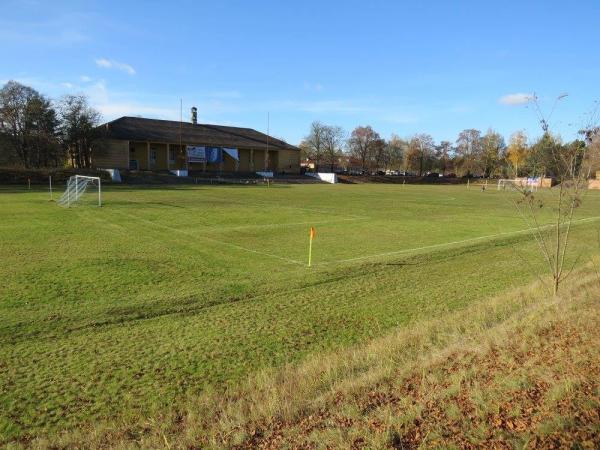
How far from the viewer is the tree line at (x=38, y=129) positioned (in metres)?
53.6

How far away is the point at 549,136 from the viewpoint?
805 cm

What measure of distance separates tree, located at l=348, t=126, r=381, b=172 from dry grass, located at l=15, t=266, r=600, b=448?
106 m

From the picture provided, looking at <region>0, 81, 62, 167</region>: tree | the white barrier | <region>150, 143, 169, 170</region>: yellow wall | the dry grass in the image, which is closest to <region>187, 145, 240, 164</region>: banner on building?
<region>150, 143, 169, 170</region>: yellow wall

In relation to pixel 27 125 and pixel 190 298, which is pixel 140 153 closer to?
pixel 27 125

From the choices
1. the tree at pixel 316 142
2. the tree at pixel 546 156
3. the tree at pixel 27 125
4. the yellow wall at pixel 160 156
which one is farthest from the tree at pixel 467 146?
the tree at pixel 546 156

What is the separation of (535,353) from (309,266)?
7415 millimetres

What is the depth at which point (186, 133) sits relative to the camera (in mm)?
77938

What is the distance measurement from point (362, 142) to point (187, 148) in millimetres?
49978

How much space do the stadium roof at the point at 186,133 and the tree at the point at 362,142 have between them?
26785mm

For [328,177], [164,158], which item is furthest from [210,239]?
[328,177]

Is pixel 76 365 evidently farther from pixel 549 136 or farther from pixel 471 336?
pixel 549 136

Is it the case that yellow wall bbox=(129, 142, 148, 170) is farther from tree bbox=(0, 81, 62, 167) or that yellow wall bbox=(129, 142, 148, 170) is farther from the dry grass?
the dry grass

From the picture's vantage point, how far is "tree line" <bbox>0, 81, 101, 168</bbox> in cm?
5356

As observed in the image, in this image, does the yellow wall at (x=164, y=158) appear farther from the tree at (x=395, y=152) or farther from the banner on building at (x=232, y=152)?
the tree at (x=395, y=152)
